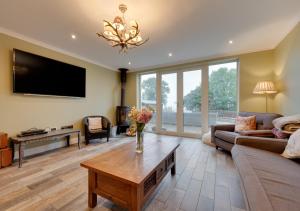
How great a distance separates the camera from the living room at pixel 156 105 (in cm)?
156

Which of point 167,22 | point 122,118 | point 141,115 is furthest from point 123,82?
point 141,115

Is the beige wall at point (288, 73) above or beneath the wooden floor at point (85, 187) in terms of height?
above

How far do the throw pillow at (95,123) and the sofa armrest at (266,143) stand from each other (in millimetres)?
3713

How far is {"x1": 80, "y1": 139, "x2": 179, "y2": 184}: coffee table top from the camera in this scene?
1333 millimetres

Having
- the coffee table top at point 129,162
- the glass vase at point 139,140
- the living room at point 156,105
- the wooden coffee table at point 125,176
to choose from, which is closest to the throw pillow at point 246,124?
the living room at point 156,105

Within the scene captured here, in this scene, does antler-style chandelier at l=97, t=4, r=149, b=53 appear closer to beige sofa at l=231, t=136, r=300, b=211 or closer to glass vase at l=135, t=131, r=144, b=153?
glass vase at l=135, t=131, r=144, b=153

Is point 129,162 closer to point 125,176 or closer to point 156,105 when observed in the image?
point 125,176

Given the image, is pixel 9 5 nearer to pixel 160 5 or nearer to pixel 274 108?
pixel 160 5

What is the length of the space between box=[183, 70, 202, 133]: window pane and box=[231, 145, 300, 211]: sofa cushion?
2.87 metres

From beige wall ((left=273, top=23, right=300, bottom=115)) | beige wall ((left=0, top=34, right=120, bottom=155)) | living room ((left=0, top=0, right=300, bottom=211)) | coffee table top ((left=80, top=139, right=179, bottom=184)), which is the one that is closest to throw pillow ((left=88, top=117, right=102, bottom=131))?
living room ((left=0, top=0, right=300, bottom=211))

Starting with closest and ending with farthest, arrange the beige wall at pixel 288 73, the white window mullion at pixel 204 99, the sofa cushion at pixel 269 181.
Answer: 1. the sofa cushion at pixel 269 181
2. the beige wall at pixel 288 73
3. the white window mullion at pixel 204 99

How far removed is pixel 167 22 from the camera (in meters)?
2.46

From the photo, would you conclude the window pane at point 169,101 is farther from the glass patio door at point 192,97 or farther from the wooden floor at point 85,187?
the wooden floor at point 85,187

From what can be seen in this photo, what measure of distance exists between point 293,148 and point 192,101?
3114 mm
